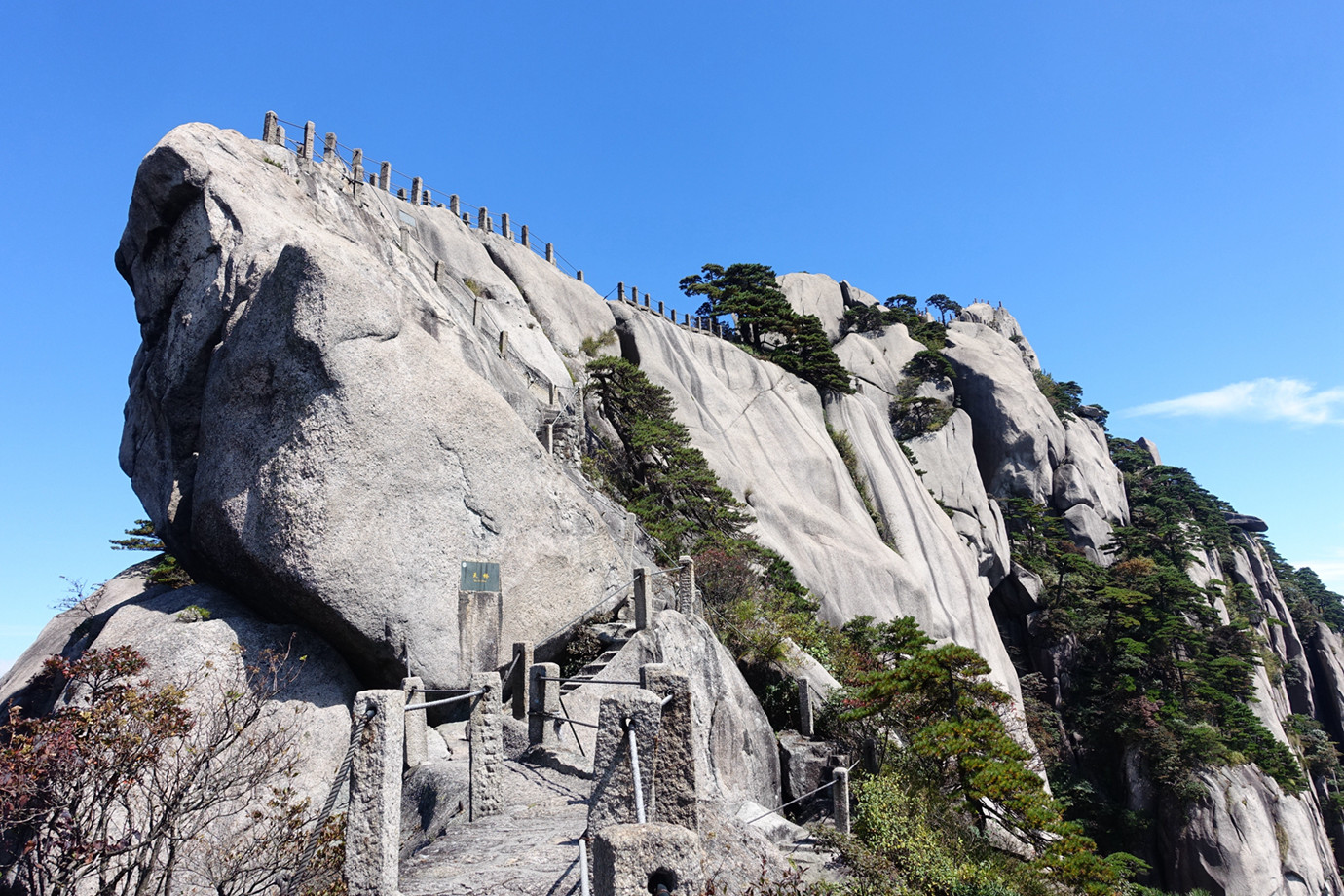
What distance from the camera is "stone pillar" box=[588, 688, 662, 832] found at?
6.50 m

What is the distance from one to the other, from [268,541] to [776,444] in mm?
26255

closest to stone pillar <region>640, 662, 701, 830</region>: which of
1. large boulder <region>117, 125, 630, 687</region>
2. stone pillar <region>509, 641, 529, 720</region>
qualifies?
stone pillar <region>509, 641, 529, 720</region>

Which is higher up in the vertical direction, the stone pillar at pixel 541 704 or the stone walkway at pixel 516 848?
the stone pillar at pixel 541 704

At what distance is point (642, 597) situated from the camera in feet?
54.8

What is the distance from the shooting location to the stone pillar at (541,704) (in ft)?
41.3

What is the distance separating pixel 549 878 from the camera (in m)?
7.79

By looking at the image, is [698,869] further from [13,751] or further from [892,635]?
[892,635]

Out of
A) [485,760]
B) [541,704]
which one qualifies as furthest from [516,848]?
[541,704]

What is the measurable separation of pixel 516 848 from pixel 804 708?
11388 millimetres

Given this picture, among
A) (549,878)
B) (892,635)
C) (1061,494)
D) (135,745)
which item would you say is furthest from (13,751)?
(1061,494)

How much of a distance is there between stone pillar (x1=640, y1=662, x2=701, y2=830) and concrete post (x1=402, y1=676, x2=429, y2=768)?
255 inches

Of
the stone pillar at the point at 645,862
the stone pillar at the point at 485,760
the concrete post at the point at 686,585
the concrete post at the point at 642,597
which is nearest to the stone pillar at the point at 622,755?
the stone pillar at the point at 645,862

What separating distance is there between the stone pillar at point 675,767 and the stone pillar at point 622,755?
0.08 m

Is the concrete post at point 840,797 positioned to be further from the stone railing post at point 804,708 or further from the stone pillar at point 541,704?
the stone pillar at point 541,704
